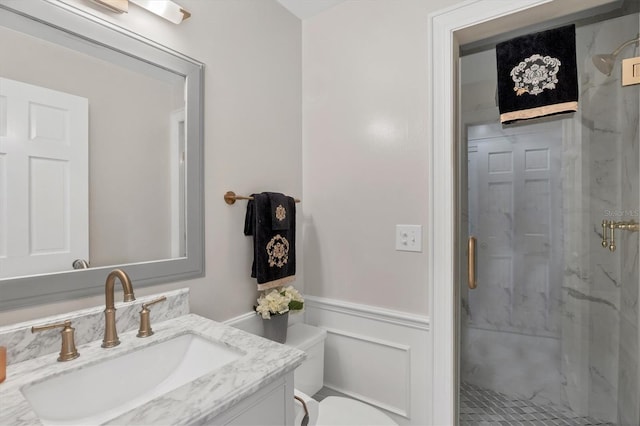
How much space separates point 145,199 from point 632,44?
6.78 ft

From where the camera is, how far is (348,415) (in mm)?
1247

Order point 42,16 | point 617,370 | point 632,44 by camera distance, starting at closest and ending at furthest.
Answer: point 42,16
point 632,44
point 617,370

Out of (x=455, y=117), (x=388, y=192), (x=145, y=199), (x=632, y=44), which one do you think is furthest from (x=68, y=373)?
(x=632, y=44)

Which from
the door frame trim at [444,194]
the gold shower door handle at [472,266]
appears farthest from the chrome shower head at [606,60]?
the gold shower door handle at [472,266]

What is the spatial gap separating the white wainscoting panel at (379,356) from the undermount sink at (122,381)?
2.76 feet

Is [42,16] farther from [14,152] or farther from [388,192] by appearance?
[388,192]

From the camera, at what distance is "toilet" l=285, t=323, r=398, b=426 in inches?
43.9

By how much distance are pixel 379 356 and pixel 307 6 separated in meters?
1.80

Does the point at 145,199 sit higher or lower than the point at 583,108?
lower

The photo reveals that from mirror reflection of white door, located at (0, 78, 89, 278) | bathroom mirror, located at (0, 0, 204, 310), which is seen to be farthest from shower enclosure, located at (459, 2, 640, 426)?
mirror reflection of white door, located at (0, 78, 89, 278)

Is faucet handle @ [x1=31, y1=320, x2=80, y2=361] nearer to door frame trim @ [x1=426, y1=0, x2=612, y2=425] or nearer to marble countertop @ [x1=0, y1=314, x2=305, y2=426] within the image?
marble countertop @ [x1=0, y1=314, x2=305, y2=426]

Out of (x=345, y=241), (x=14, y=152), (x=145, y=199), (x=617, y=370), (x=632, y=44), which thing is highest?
(x=632, y=44)

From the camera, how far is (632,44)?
1.38 metres

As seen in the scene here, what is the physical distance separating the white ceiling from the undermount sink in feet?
5.32
